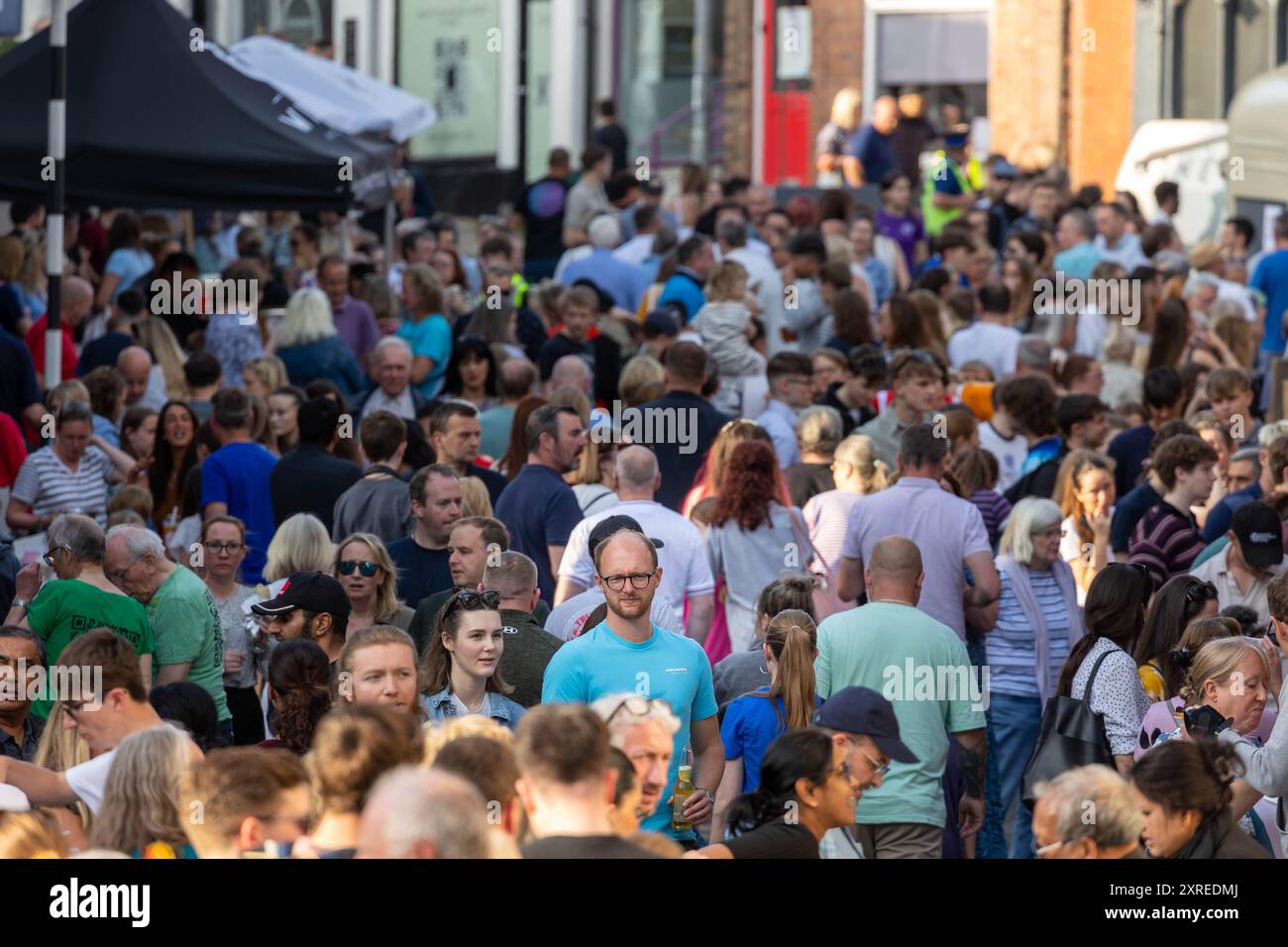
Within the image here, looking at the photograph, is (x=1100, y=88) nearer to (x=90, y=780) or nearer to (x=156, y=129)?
(x=156, y=129)

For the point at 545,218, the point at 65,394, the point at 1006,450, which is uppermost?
the point at 545,218

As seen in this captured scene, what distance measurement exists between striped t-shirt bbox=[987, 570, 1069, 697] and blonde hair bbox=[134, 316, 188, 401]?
5795 mm

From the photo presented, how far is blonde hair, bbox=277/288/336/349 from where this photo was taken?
13297mm

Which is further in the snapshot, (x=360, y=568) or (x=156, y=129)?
(x=156, y=129)

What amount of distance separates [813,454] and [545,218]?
9.36 meters

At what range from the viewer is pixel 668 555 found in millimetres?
8812

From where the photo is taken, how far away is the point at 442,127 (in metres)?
27.7

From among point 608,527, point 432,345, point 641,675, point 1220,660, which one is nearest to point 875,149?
point 432,345

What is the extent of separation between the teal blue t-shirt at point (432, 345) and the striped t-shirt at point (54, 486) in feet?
9.76

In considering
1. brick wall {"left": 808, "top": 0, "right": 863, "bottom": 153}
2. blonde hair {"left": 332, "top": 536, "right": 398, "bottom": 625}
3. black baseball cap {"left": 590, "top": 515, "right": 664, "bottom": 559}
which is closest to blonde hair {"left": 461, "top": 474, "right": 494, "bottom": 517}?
blonde hair {"left": 332, "top": 536, "right": 398, "bottom": 625}

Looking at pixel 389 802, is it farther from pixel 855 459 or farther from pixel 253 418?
pixel 253 418

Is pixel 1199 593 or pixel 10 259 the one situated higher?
pixel 10 259

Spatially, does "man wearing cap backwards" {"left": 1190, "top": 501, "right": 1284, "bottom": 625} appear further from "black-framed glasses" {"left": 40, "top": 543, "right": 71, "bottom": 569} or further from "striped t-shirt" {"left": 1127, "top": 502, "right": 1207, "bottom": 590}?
"black-framed glasses" {"left": 40, "top": 543, "right": 71, "bottom": 569}
